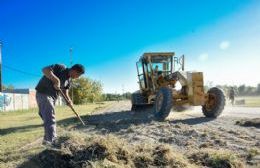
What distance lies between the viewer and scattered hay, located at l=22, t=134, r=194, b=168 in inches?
210

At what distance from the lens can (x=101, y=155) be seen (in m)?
5.39

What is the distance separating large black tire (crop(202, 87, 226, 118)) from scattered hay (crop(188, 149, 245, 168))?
8885 mm

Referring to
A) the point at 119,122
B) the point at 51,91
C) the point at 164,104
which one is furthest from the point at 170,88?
the point at 51,91

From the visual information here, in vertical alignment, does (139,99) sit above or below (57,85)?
Answer: below

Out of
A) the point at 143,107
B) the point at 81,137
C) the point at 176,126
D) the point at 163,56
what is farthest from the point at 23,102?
the point at 81,137

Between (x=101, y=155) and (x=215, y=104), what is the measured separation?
10373 mm

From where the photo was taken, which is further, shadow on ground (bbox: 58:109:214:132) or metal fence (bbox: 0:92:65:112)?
metal fence (bbox: 0:92:65:112)

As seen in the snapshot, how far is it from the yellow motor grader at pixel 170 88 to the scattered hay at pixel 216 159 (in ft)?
24.6

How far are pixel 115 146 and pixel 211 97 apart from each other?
10.3m

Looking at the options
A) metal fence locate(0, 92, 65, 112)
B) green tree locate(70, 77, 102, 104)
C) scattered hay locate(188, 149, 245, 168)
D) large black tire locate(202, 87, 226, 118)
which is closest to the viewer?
scattered hay locate(188, 149, 245, 168)

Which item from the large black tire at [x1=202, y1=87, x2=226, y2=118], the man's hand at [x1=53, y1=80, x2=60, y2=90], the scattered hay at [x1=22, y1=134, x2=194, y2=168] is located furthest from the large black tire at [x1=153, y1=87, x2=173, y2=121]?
the scattered hay at [x1=22, y1=134, x2=194, y2=168]

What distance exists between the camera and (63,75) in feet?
24.8

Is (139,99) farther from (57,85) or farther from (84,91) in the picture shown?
(84,91)

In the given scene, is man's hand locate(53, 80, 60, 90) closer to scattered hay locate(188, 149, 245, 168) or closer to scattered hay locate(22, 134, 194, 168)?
scattered hay locate(22, 134, 194, 168)
